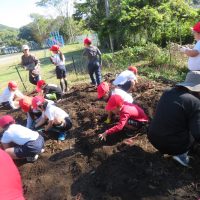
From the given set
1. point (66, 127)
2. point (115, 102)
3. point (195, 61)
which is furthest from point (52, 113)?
point (195, 61)

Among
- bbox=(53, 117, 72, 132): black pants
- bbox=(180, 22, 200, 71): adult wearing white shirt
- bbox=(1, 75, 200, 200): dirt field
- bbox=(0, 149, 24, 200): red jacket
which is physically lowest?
bbox=(1, 75, 200, 200): dirt field

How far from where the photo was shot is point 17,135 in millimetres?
4273

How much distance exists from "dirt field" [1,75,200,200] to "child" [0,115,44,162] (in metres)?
0.23

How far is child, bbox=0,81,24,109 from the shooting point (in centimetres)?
722

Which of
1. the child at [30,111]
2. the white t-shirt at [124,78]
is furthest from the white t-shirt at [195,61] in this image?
the child at [30,111]

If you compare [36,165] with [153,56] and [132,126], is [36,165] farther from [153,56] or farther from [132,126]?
[153,56]

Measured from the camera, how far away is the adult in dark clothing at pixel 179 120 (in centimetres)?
318

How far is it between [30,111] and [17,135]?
1.28m

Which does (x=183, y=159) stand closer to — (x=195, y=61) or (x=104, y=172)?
(x=104, y=172)

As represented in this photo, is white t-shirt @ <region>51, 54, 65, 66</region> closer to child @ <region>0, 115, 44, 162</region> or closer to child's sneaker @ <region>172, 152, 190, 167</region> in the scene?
child @ <region>0, 115, 44, 162</region>

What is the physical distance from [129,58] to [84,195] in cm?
808

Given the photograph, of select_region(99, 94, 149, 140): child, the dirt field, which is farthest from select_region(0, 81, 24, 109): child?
select_region(99, 94, 149, 140): child

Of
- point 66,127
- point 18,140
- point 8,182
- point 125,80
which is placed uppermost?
point 8,182

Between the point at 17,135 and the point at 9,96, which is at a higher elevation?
the point at 17,135
